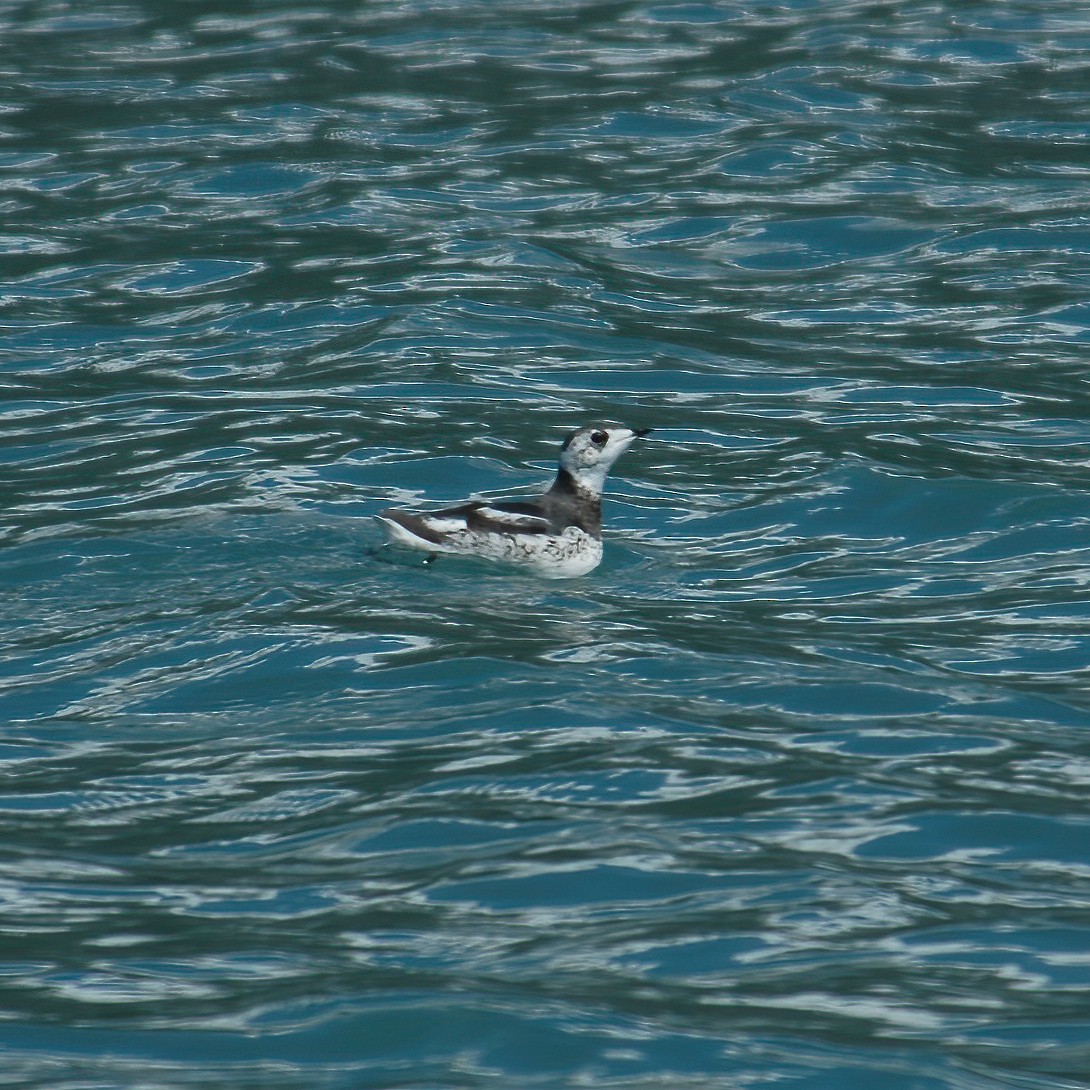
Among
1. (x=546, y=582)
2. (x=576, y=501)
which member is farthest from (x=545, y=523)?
(x=576, y=501)

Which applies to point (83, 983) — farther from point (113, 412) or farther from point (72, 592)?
point (113, 412)

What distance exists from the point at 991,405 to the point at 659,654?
6048mm

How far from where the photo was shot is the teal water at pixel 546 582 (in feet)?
25.5

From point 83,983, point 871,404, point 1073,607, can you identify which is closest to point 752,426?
point 871,404

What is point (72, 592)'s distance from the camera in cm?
1239

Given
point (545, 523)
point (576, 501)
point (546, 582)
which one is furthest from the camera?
point (576, 501)

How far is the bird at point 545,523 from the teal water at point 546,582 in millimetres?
248

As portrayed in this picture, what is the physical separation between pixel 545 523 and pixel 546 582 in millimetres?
385

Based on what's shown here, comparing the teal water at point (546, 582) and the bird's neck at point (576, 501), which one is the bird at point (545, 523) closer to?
the bird's neck at point (576, 501)

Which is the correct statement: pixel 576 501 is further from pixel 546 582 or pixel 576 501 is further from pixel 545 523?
pixel 546 582

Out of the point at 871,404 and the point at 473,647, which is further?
the point at 871,404

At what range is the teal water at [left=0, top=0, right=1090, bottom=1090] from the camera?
776cm

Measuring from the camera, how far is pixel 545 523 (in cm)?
1277

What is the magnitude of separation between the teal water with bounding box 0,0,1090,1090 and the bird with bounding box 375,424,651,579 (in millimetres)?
248
